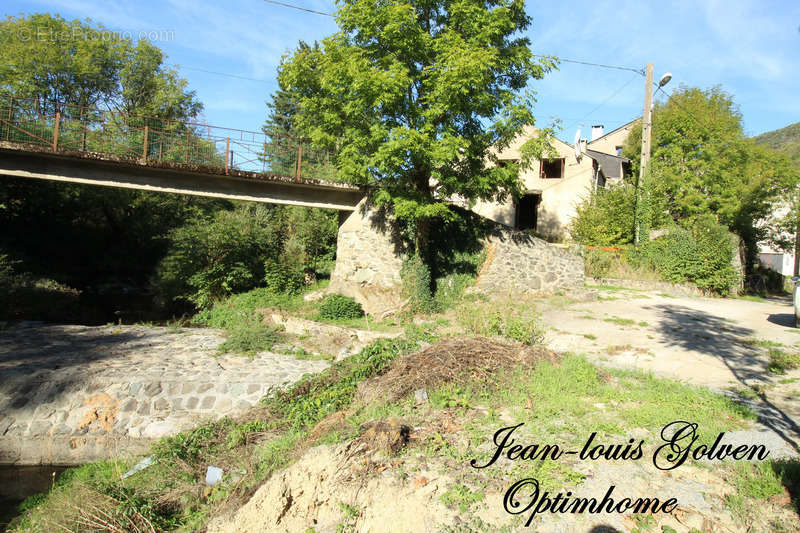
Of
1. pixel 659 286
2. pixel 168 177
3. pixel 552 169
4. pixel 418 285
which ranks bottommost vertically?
pixel 418 285

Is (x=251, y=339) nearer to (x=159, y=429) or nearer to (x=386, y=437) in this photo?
(x=159, y=429)

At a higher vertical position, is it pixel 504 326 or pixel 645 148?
pixel 645 148

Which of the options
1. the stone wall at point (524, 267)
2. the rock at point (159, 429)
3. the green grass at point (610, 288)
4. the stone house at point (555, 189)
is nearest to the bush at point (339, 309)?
the stone wall at point (524, 267)

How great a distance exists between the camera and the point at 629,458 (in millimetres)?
4398

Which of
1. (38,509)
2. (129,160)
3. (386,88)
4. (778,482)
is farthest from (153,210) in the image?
(778,482)

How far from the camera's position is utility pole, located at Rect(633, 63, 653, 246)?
17219mm

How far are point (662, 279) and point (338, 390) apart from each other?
15.0 m

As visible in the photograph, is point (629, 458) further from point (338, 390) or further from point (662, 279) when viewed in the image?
point (662, 279)

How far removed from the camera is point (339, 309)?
1242 centimetres

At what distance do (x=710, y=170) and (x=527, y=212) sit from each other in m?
8.86

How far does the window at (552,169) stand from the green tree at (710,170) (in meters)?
3.70

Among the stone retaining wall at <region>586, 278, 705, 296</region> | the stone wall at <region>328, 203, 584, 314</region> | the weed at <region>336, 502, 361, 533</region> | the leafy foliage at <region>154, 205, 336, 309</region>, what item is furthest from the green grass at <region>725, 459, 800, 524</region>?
the stone retaining wall at <region>586, 278, 705, 296</region>

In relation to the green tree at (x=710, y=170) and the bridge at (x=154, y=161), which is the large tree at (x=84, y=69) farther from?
the green tree at (x=710, y=170)

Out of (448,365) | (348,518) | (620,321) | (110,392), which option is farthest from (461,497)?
(620,321)
